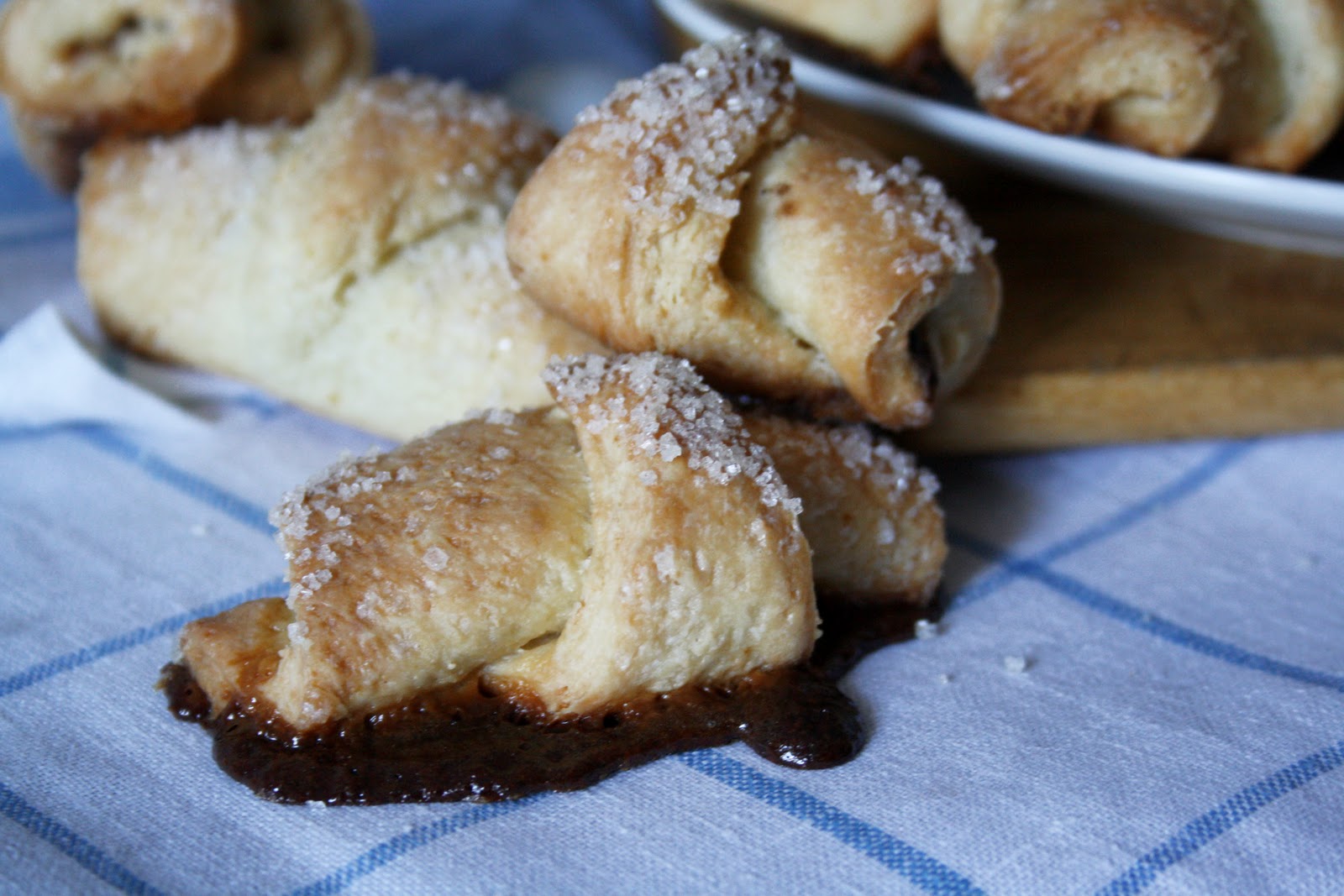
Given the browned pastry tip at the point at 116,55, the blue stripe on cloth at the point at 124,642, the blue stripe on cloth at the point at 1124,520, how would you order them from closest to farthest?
the blue stripe on cloth at the point at 124,642, the blue stripe on cloth at the point at 1124,520, the browned pastry tip at the point at 116,55

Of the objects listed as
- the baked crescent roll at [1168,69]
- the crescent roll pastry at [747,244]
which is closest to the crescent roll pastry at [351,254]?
the crescent roll pastry at [747,244]

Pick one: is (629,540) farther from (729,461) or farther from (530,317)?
(530,317)

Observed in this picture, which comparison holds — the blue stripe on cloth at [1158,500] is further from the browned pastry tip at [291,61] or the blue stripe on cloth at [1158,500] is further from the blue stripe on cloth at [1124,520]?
the browned pastry tip at [291,61]

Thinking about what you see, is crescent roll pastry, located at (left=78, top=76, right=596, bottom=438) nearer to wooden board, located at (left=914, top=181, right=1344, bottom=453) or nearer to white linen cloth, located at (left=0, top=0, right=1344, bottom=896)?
white linen cloth, located at (left=0, top=0, right=1344, bottom=896)

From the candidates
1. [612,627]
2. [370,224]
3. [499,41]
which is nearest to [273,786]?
[612,627]

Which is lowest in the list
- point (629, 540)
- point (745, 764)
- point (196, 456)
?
point (196, 456)

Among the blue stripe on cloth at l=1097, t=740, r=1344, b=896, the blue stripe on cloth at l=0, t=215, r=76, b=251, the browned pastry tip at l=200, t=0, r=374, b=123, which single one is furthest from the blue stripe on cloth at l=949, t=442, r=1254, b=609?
the blue stripe on cloth at l=0, t=215, r=76, b=251
